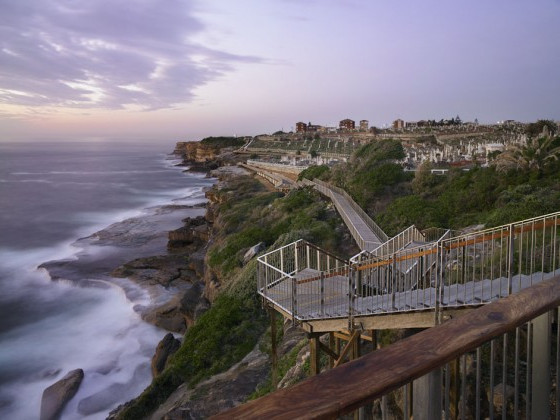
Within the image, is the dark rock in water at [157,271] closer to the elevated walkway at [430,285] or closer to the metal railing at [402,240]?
the metal railing at [402,240]

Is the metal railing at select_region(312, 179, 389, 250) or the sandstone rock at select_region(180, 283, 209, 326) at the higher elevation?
the metal railing at select_region(312, 179, 389, 250)

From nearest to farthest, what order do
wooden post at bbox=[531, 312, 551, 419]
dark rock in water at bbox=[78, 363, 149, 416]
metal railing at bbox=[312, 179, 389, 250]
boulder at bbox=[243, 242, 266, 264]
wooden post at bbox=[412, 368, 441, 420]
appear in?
1. wooden post at bbox=[412, 368, 441, 420]
2. wooden post at bbox=[531, 312, 551, 419]
3. dark rock in water at bbox=[78, 363, 149, 416]
4. metal railing at bbox=[312, 179, 389, 250]
5. boulder at bbox=[243, 242, 266, 264]

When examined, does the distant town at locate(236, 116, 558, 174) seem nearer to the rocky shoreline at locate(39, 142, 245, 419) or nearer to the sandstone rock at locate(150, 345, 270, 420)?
the rocky shoreline at locate(39, 142, 245, 419)

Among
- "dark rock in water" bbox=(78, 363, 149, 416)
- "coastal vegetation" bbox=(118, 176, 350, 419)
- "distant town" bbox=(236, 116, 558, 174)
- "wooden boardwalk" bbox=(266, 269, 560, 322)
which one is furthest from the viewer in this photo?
"distant town" bbox=(236, 116, 558, 174)

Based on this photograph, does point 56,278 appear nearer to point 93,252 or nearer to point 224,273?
point 93,252

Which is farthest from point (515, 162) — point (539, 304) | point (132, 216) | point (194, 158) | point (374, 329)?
point (194, 158)

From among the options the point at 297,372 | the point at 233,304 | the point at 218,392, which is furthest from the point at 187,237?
the point at 297,372

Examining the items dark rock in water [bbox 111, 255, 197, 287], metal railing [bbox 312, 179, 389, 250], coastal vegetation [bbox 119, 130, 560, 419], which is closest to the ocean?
dark rock in water [bbox 111, 255, 197, 287]

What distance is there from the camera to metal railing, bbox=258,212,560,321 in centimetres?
652

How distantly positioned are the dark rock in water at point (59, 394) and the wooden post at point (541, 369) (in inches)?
533

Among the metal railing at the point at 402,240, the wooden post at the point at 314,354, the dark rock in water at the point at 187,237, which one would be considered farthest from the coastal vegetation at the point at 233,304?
the wooden post at the point at 314,354

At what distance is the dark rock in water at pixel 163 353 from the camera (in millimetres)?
14508

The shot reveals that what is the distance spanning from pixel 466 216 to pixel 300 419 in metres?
16.9

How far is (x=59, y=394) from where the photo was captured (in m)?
13.7
